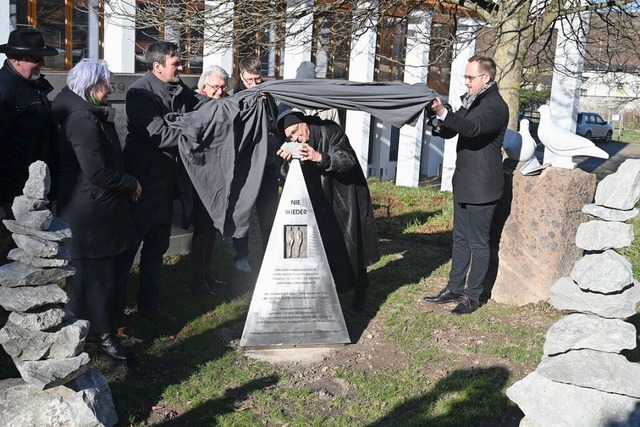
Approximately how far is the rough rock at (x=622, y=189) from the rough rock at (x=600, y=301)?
18.5 inches

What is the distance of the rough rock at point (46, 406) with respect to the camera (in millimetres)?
3939

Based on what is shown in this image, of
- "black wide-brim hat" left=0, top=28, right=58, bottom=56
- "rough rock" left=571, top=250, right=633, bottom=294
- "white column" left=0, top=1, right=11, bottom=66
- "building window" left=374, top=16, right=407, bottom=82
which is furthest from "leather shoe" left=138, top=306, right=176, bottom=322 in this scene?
"building window" left=374, top=16, right=407, bottom=82

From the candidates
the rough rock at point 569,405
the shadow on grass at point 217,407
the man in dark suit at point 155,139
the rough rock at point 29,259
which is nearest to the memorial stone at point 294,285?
the shadow on grass at point 217,407

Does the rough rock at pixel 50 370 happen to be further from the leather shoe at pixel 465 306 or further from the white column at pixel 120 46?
the white column at pixel 120 46

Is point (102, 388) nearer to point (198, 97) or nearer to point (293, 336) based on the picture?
point (293, 336)

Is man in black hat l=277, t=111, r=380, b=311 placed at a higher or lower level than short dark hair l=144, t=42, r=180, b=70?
lower

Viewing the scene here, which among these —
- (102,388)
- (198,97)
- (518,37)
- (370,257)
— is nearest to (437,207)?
(518,37)

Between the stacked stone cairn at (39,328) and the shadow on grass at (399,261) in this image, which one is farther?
the shadow on grass at (399,261)

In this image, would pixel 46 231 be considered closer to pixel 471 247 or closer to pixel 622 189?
pixel 622 189

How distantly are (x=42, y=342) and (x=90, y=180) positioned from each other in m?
1.45

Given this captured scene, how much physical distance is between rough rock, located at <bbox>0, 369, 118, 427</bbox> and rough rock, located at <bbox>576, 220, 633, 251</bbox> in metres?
2.67

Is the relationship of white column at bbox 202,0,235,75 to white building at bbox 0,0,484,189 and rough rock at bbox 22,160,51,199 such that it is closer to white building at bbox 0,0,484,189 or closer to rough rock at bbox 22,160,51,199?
white building at bbox 0,0,484,189

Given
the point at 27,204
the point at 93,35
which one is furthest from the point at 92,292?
the point at 93,35

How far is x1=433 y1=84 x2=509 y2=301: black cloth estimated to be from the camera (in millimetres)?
6406
